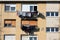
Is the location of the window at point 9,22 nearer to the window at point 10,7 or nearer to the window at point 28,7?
the window at point 10,7

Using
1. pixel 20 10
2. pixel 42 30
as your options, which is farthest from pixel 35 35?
pixel 20 10

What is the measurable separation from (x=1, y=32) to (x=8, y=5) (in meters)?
2.93

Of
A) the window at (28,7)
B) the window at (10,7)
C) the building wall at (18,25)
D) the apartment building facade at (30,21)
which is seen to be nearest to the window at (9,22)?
the apartment building facade at (30,21)

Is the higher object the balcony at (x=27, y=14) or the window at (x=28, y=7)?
the window at (x=28, y=7)

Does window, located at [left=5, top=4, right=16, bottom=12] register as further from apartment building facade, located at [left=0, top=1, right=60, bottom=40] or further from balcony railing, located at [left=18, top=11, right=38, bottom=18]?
balcony railing, located at [left=18, top=11, right=38, bottom=18]

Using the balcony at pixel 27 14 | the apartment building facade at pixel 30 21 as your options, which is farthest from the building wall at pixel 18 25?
the balcony at pixel 27 14

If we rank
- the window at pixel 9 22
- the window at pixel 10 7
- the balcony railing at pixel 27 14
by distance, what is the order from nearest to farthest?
the balcony railing at pixel 27 14 → the window at pixel 9 22 → the window at pixel 10 7

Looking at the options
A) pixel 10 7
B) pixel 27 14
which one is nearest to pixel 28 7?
pixel 27 14

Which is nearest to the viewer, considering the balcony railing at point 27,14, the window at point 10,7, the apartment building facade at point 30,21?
the balcony railing at point 27,14

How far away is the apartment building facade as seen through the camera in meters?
31.6

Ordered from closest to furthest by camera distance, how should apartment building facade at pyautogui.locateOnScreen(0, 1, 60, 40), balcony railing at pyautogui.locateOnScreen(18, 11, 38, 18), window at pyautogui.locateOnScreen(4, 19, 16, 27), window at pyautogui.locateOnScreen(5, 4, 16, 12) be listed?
balcony railing at pyautogui.locateOnScreen(18, 11, 38, 18) < apartment building facade at pyautogui.locateOnScreen(0, 1, 60, 40) < window at pyautogui.locateOnScreen(4, 19, 16, 27) < window at pyautogui.locateOnScreen(5, 4, 16, 12)

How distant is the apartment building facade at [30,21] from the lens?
31.6 m

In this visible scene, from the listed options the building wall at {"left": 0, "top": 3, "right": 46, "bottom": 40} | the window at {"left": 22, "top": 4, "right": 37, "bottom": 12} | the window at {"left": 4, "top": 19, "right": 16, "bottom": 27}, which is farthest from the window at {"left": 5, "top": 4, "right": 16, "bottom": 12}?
the window at {"left": 4, "top": 19, "right": 16, "bottom": 27}

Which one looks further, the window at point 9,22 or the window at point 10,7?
the window at point 10,7
